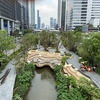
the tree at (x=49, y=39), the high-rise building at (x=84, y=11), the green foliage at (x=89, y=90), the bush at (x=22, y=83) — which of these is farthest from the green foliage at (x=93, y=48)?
the high-rise building at (x=84, y=11)

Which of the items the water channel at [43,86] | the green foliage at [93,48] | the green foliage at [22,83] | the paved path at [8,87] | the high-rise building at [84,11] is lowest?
the water channel at [43,86]

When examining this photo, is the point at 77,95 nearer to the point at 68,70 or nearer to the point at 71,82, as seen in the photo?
the point at 71,82

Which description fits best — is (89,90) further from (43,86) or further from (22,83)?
(22,83)

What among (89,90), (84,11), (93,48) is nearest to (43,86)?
(89,90)

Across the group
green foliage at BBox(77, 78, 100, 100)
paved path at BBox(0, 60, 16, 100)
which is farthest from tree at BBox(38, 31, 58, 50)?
green foliage at BBox(77, 78, 100, 100)

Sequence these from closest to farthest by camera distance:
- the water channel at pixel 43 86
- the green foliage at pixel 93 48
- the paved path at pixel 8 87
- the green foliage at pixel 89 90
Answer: the green foliage at pixel 89 90 < the paved path at pixel 8 87 < the water channel at pixel 43 86 < the green foliage at pixel 93 48

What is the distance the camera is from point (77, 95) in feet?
30.7

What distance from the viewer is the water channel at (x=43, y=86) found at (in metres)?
11.2

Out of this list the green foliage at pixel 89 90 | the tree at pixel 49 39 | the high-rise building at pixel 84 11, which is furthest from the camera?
the high-rise building at pixel 84 11

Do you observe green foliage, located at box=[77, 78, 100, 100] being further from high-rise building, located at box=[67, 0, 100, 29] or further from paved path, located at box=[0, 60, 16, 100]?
high-rise building, located at box=[67, 0, 100, 29]

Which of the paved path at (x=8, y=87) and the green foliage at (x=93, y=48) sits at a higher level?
the green foliage at (x=93, y=48)

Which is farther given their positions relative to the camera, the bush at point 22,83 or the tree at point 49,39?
the tree at point 49,39

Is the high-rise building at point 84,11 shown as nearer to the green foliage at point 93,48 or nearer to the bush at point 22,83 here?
the green foliage at point 93,48

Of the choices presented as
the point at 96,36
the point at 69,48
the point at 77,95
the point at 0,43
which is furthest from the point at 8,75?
the point at 69,48
